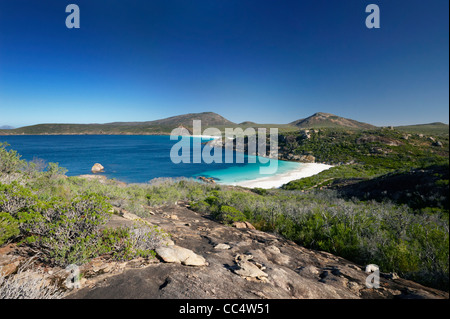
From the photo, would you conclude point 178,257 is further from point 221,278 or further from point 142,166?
point 142,166

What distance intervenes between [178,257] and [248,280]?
1383 millimetres

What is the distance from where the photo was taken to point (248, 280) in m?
3.16

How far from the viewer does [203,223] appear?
24.0 ft

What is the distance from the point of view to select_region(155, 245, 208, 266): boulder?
3.48 metres

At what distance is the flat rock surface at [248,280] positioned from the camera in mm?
2637

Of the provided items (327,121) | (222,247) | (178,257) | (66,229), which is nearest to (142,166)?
(222,247)

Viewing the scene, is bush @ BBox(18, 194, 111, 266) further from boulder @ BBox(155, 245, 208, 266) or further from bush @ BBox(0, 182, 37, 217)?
boulder @ BBox(155, 245, 208, 266)

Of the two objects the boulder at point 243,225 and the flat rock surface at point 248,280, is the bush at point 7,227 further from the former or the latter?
the boulder at point 243,225

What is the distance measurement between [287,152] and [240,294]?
64.0 metres

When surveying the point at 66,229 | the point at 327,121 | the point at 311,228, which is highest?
the point at 327,121

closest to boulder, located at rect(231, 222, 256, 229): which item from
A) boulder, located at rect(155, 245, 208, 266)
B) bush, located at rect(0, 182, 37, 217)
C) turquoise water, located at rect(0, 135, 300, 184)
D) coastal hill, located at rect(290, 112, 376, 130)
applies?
boulder, located at rect(155, 245, 208, 266)

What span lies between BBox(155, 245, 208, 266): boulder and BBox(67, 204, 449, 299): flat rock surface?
3.4 inches
